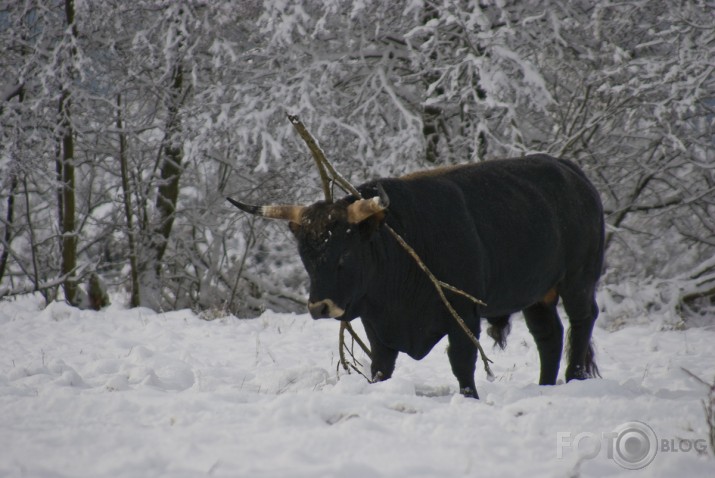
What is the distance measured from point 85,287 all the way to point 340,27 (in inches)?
224

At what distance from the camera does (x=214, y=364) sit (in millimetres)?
6016

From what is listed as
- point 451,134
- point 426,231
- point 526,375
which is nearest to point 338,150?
point 451,134

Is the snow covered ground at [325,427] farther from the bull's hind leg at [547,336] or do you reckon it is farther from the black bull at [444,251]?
the bull's hind leg at [547,336]

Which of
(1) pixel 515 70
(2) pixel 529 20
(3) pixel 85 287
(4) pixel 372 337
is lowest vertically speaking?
(3) pixel 85 287

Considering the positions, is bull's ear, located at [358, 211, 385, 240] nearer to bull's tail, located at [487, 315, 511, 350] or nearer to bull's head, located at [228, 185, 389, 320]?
bull's head, located at [228, 185, 389, 320]

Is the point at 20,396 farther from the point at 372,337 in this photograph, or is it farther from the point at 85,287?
the point at 85,287

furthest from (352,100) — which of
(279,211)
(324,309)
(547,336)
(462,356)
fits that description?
(324,309)

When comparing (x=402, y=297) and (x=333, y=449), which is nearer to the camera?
(x=333, y=449)

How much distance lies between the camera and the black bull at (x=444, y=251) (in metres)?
4.48

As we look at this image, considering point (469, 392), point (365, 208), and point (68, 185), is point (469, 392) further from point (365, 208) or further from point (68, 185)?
point (68, 185)

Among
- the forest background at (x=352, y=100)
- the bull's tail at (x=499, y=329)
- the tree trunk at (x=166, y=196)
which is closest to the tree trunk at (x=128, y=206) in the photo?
the forest background at (x=352, y=100)

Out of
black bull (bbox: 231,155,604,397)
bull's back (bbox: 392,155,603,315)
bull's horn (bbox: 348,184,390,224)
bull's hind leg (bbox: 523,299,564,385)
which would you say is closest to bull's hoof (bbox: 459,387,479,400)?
black bull (bbox: 231,155,604,397)

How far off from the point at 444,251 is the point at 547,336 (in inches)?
61.1

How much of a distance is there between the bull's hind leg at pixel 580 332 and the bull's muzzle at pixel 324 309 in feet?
6.88
